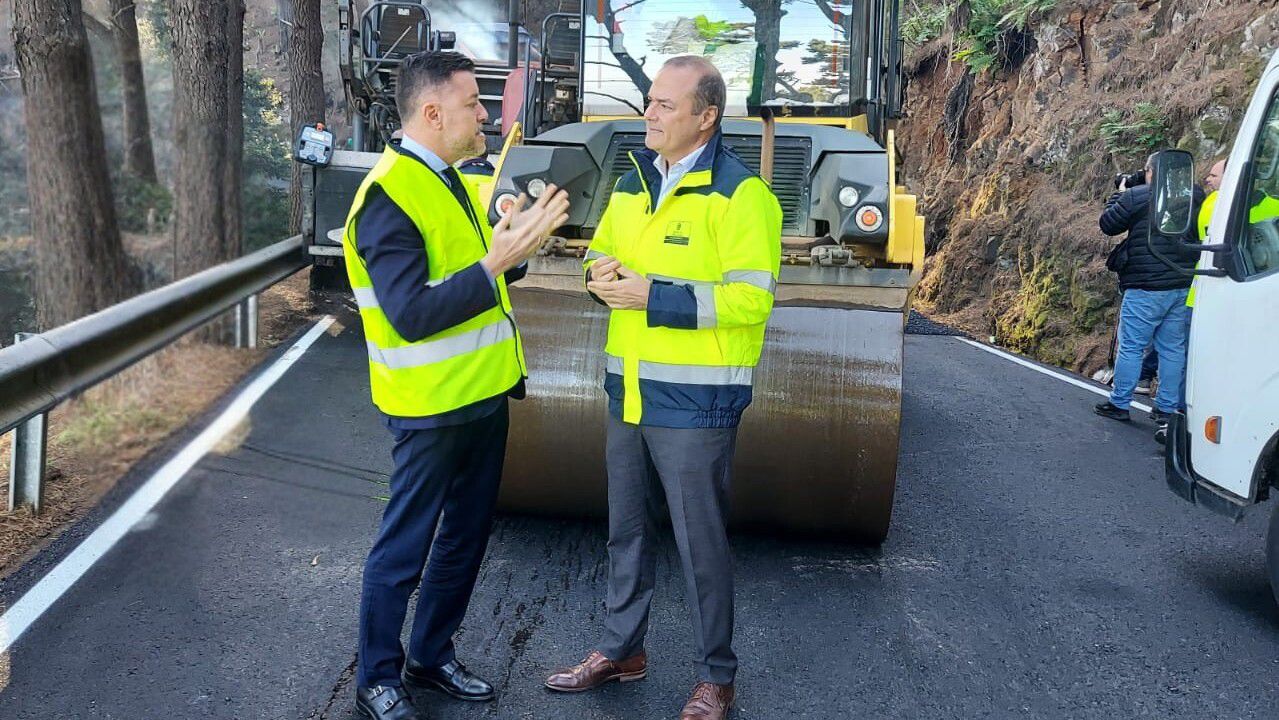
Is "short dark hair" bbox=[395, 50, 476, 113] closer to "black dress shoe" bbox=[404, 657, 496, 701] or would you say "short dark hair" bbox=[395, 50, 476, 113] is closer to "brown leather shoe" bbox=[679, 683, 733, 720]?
"black dress shoe" bbox=[404, 657, 496, 701]

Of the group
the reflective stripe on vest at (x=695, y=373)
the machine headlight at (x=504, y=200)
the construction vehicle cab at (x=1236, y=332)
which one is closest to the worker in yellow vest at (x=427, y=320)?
the reflective stripe on vest at (x=695, y=373)

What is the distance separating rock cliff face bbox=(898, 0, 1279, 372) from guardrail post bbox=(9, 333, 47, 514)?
9.99 meters

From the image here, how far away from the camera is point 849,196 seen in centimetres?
536

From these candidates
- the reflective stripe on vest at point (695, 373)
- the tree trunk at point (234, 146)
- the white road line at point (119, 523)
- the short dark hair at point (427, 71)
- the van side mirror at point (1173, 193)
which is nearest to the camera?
the short dark hair at point (427, 71)

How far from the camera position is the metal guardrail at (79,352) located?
191 inches

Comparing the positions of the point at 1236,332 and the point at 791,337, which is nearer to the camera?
the point at 1236,332

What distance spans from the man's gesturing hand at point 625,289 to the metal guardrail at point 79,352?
272 centimetres

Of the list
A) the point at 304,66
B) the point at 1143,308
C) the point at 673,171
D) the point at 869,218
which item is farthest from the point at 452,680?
the point at 304,66

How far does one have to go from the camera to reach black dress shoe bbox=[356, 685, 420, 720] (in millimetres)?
3551

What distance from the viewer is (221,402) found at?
7.90m

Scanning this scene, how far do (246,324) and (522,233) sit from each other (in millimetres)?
7103

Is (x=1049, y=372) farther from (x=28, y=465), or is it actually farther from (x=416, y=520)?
(x=28, y=465)

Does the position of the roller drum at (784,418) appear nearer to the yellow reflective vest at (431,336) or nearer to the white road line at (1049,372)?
the yellow reflective vest at (431,336)

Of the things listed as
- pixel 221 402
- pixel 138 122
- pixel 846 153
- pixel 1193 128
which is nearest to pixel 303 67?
pixel 138 122
